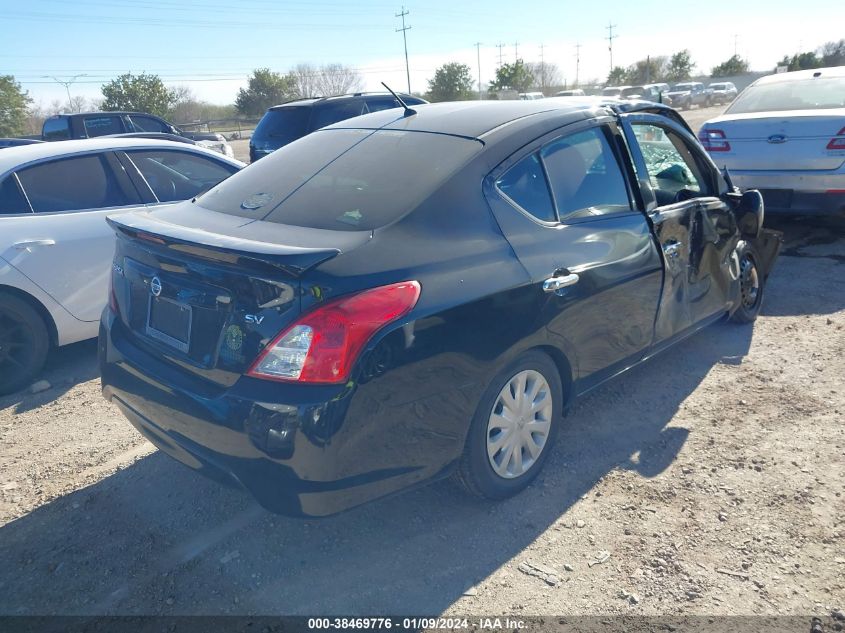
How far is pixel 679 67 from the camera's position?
243 feet

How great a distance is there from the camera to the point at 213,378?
8.23 feet

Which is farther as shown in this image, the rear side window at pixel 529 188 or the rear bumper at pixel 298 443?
the rear side window at pixel 529 188

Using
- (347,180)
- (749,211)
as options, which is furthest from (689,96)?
(347,180)

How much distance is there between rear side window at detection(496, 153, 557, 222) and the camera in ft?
9.83

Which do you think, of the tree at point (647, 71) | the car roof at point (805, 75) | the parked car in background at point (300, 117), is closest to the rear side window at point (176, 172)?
the parked car in background at point (300, 117)

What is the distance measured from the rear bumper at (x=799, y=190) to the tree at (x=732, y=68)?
74189 millimetres

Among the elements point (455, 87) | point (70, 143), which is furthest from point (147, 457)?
point (455, 87)

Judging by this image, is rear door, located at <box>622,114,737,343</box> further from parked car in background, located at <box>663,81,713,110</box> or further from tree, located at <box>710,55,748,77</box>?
tree, located at <box>710,55,748,77</box>

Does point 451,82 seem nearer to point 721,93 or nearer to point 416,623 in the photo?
point 721,93

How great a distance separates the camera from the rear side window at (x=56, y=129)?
1495 cm

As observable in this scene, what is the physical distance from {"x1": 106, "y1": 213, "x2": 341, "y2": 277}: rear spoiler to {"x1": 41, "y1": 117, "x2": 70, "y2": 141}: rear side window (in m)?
14.2

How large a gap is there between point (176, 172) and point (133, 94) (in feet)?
158

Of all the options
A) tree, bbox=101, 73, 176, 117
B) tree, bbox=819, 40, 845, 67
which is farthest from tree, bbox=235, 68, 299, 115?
tree, bbox=819, 40, 845, 67

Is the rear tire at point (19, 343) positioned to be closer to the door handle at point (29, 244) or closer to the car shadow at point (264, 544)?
the door handle at point (29, 244)
